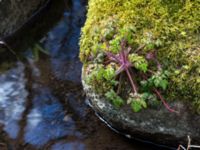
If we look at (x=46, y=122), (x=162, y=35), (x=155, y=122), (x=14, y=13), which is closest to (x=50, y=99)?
(x=46, y=122)

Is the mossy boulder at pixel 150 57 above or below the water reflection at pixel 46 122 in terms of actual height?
above

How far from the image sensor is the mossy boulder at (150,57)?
3867 millimetres

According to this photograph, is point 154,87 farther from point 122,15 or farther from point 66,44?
point 66,44

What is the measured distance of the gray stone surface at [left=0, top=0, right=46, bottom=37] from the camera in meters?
5.86

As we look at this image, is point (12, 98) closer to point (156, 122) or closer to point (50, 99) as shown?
point (50, 99)

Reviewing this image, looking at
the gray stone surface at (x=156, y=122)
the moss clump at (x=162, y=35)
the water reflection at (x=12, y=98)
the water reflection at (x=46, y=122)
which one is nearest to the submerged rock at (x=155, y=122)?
the gray stone surface at (x=156, y=122)

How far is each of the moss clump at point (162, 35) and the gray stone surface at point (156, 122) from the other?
15 cm

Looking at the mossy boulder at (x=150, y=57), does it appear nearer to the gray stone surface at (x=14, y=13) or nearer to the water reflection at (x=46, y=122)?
the water reflection at (x=46, y=122)

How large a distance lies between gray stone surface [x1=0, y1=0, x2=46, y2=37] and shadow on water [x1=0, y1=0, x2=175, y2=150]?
0.12 meters

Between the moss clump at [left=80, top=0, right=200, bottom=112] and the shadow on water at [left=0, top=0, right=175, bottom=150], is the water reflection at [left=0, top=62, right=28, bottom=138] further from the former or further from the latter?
the moss clump at [left=80, top=0, right=200, bottom=112]

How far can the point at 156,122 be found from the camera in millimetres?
3957

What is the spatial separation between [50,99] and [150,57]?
1.45 metres

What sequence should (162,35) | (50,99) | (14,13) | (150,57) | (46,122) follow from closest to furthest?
(150,57)
(162,35)
(46,122)
(50,99)
(14,13)

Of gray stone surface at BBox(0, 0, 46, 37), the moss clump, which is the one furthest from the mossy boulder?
gray stone surface at BBox(0, 0, 46, 37)
